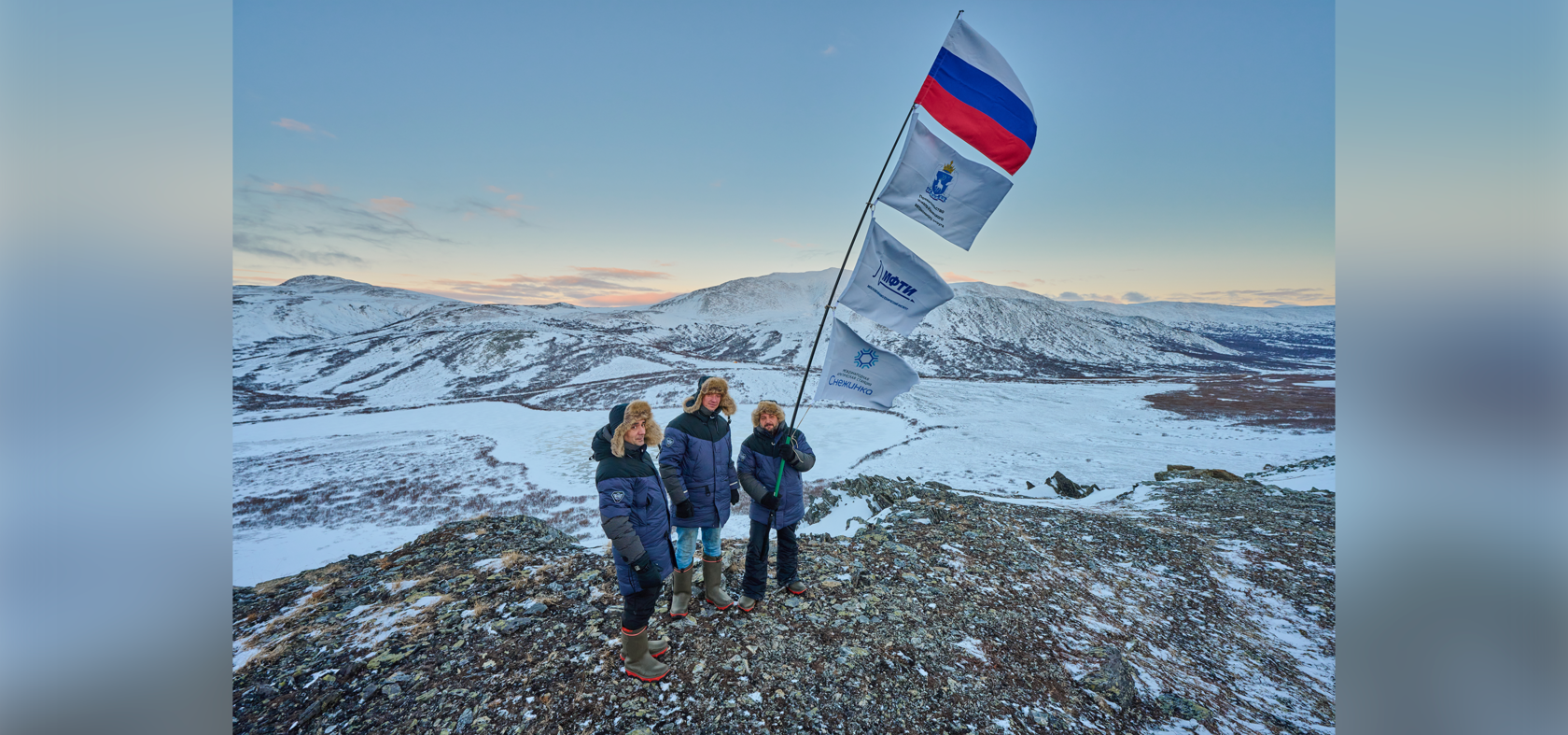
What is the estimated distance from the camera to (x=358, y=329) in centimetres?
11056

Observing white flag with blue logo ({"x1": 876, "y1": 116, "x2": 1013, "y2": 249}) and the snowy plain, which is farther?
the snowy plain

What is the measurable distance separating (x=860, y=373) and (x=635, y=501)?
3.37 m

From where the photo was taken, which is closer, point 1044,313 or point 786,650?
point 786,650

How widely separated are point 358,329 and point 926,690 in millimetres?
145764

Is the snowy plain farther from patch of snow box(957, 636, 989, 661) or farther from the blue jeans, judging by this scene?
the blue jeans

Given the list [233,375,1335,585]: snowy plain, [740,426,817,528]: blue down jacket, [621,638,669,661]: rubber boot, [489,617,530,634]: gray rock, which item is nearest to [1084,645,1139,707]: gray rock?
[740,426,817,528]: blue down jacket

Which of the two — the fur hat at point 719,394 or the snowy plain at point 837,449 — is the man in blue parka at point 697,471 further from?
the snowy plain at point 837,449

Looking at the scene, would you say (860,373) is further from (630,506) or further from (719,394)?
(630,506)

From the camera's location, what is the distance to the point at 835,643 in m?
4.82

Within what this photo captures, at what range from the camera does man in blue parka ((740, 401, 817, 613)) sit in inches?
205

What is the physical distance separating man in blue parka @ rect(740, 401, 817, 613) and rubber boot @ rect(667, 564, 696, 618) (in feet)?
2.05

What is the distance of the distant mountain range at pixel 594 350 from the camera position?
146 ft
